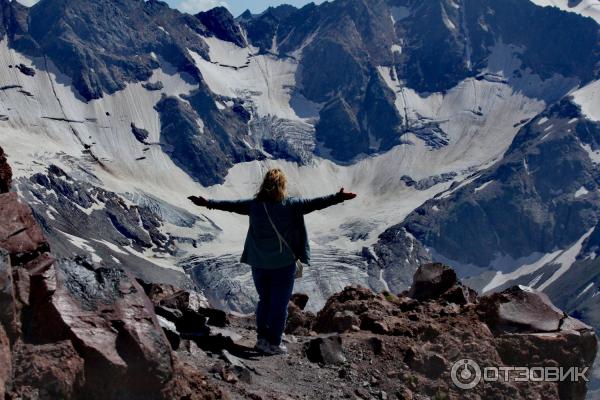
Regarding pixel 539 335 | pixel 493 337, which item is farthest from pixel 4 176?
pixel 539 335

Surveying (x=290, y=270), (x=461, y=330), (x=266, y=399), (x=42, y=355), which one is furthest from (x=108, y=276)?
(x=461, y=330)

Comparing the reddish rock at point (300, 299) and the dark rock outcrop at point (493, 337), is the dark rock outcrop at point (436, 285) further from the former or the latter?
the reddish rock at point (300, 299)

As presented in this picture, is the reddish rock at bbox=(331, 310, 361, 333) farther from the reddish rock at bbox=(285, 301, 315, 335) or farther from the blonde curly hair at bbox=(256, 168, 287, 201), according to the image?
the blonde curly hair at bbox=(256, 168, 287, 201)

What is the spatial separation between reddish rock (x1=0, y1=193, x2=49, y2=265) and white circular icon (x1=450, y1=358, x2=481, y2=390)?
624 cm

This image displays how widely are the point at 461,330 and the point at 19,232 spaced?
7.30 meters

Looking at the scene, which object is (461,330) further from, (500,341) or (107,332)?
(107,332)

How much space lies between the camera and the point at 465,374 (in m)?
13.2

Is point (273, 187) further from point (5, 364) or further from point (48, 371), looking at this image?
point (5, 364)

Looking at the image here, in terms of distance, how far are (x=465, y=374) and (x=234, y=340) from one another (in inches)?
139

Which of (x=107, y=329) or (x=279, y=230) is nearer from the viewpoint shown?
(x=107, y=329)

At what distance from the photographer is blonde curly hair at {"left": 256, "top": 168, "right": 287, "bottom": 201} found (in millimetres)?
12688

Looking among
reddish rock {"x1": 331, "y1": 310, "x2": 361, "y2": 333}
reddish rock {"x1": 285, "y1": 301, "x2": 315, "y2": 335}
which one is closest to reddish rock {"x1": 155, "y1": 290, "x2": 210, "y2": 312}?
reddish rock {"x1": 285, "y1": 301, "x2": 315, "y2": 335}

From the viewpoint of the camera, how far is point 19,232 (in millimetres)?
10031

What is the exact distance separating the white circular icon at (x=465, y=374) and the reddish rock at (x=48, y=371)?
6.12m
